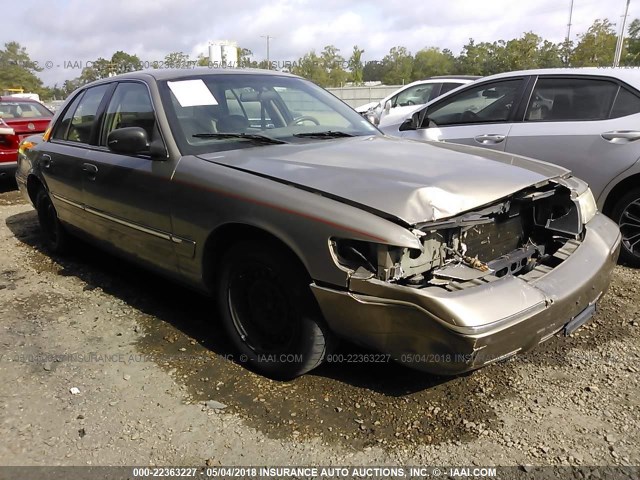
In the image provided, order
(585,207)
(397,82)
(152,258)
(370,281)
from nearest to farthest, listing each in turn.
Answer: (370,281), (585,207), (152,258), (397,82)

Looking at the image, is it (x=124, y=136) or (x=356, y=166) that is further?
(x=124, y=136)

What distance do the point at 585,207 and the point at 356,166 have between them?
143cm

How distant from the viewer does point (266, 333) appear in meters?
2.82

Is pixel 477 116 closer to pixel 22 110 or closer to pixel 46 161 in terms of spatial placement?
pixel 46 161

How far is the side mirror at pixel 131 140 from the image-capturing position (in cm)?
305

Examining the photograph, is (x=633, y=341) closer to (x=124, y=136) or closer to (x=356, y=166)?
(x=356, y=166)

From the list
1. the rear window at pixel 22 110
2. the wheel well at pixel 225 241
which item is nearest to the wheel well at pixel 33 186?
the wheel well at pixel 225 241

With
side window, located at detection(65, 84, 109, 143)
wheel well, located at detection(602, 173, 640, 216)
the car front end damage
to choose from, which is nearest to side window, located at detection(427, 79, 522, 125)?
wheel well, located at detection(602, 173, 640, 216)

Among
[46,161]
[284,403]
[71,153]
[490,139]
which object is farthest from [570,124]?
[46,161]

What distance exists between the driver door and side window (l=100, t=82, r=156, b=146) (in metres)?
2.47

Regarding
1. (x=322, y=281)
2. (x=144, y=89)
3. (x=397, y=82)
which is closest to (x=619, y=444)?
(x=322, y=281)

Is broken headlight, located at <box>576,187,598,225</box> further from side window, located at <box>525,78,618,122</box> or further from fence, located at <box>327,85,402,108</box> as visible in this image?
fence, located at <box>327,85,402,108</box>

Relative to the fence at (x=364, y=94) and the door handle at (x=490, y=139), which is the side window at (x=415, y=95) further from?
the fence at (x=364, y=94)

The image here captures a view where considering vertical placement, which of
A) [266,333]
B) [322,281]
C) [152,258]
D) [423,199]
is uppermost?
[423,199]
